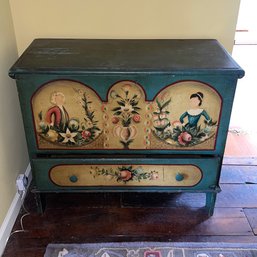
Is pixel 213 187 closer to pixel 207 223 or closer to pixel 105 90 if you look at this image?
pixel 207 223

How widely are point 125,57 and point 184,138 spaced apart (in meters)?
0.42

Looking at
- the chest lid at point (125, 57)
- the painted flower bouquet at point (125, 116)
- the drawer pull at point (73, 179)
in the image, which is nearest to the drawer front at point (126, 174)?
the drawer pull at point (73, 179)

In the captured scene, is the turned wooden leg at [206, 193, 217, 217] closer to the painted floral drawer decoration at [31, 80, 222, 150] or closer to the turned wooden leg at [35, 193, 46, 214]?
the painted floral drawer decoration at [31, 80, 222, 150]

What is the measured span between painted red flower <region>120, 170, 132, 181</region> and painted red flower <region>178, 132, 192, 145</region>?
0.27 meters

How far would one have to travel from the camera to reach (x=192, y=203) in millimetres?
1676

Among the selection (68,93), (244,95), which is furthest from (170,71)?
(244,95)

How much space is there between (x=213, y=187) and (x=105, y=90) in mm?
685

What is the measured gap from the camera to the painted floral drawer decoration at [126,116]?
4.20 feet

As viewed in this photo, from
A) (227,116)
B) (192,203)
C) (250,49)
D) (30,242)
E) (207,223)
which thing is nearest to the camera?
(227,116)

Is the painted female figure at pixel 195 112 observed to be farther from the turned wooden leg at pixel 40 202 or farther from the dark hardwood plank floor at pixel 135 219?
the turned wooden leg at pixel 40 202

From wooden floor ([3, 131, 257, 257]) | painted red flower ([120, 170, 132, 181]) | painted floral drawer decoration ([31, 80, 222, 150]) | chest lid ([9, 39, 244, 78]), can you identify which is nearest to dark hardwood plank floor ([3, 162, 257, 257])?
wooden floor ([3, 131, 257, 257])

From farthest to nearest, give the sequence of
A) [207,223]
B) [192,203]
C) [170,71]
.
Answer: [192,203] < [207,223] < [170,71]

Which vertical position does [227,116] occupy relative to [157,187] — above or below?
above

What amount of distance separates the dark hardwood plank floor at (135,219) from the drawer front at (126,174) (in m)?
0.17
